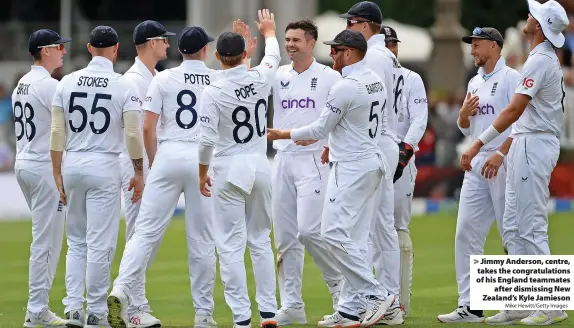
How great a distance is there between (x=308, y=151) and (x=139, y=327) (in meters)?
2.42

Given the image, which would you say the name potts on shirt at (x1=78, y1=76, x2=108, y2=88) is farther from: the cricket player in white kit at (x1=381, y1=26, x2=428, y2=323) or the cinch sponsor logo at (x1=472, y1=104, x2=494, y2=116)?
the cinch sponsor logo at (x1=472, y1=104, x2=494, y2=116)

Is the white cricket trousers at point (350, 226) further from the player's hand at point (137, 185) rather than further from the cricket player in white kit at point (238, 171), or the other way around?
the player's hand at point (137, 185)

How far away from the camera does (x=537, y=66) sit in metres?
11.5

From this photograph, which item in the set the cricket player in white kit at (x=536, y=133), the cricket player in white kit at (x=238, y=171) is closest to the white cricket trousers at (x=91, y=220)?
the cricket player in white kit at (x=238, y=171)

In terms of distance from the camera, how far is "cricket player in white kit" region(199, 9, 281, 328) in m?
11.2

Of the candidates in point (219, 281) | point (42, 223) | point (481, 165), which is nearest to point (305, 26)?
point (481, 165)

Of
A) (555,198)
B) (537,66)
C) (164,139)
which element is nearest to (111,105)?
(164,139)

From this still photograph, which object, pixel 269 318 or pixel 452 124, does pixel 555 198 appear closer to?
pixel 452 124

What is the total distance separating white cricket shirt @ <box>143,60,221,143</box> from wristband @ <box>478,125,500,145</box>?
257 centimetres

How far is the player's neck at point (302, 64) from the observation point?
497 inches

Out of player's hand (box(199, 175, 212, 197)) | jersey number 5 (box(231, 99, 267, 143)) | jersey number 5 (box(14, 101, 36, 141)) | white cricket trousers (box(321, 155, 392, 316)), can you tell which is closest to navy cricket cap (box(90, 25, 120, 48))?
jersey number 5 (box(14, 101, 36, 141))

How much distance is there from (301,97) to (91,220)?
247 centimetres

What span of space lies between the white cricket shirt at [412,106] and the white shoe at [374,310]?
6.74ft

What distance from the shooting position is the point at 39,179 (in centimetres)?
1221
